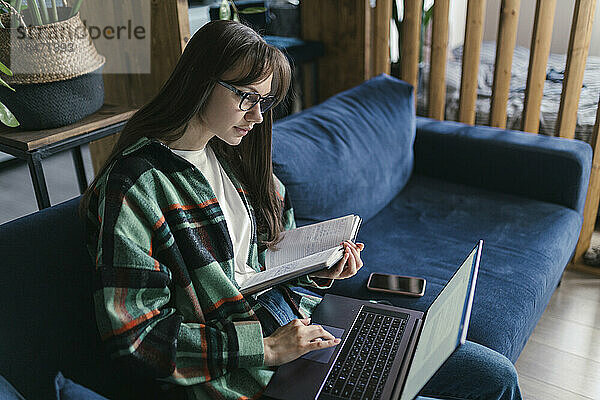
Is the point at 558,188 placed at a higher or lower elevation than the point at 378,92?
lower

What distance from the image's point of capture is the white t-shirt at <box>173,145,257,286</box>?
123 cm

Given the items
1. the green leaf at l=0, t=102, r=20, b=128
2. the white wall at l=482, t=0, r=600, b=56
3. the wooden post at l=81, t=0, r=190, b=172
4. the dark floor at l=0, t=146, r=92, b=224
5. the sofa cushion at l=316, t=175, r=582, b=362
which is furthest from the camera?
the white wall at l=482, t=0, r=600, b=56

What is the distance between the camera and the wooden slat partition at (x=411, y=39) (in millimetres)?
2352

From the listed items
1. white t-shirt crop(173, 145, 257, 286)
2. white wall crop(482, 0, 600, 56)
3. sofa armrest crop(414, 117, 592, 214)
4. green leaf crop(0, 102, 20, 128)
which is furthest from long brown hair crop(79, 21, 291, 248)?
white wall crop(482, 0, 600, 56)

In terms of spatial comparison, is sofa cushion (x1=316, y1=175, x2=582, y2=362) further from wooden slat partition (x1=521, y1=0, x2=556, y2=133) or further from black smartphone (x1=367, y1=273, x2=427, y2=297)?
wooden slat partition (x1=521, y1=0, x2=556, y2=133)

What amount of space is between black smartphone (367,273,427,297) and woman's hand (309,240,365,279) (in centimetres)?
30

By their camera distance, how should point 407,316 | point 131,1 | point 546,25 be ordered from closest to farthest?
point 407,316 < point 131,1 < point 546,25

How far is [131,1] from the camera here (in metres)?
1.72

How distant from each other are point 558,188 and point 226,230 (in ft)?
4.73

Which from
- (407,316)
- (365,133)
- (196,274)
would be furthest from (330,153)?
(196,274)

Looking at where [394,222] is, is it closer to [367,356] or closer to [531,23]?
[367,356]

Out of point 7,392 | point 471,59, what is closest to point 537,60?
point 471,59

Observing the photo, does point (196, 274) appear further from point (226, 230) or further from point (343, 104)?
point (343, 104)

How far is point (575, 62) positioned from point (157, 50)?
151cm
